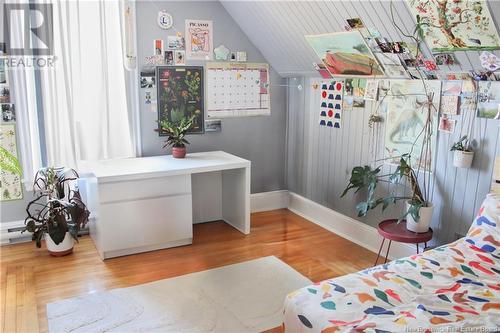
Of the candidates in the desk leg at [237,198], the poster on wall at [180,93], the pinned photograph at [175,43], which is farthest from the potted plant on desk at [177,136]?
the pinned photograph at [175,43]

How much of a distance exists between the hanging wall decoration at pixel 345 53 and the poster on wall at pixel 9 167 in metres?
2.34

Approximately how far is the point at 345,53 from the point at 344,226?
143 cm

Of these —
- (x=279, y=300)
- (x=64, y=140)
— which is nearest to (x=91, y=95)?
(x=64, y=140)

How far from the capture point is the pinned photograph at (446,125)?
9.14 ft

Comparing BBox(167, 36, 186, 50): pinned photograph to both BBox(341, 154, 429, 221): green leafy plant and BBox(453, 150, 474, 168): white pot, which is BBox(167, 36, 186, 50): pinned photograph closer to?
BBox(341, 154, 429, 221): green leafy plant

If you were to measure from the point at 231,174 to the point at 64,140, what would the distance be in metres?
1.39

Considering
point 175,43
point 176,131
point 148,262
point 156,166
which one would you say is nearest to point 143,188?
point 156,166

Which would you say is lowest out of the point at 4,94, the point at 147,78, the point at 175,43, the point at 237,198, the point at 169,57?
the point at 237,198

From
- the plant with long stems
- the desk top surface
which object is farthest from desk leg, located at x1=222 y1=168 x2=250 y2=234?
the plant with long stems

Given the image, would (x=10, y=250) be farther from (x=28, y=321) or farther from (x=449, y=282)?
(x=449, y=282)

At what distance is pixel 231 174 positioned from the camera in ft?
12.8

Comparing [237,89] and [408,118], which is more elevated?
[237,89]

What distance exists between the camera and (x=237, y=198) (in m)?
3.85

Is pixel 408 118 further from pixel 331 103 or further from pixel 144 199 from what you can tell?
pixel 144 199
